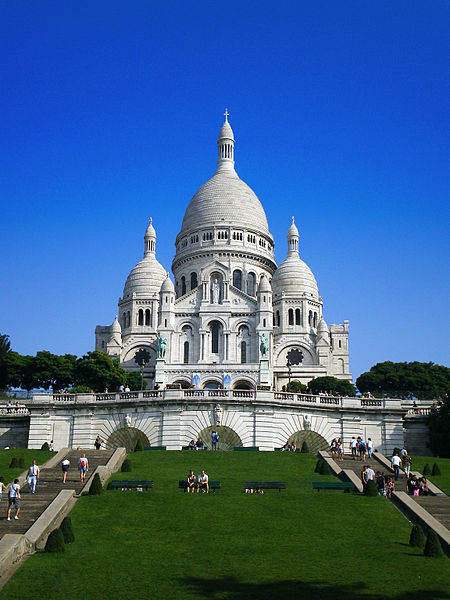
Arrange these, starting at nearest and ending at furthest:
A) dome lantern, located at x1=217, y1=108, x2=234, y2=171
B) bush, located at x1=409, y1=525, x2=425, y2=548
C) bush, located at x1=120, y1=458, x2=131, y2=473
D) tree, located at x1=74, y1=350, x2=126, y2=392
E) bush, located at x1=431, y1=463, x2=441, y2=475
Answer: bush, located at x1=409, y1=525, x2=425, y2=548
bush, located at x1=120, y1=458, x2=131, y2=473
bush, located at x1=431, y1=463, x2=441, y2=475
tree, located at x1=74, y1=350, x2=126, y2=392
dome lantern, located at x1=217, y1=108, x2=234, y2=171

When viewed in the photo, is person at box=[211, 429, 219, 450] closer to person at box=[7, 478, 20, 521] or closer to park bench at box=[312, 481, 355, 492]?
park bench at box=[312, 481, 355, 492]

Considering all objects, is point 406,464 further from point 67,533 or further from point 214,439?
point 67,533

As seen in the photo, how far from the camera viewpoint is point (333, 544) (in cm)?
2212

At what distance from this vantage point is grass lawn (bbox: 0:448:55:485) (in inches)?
1294

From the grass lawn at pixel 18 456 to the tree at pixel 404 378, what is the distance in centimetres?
6489

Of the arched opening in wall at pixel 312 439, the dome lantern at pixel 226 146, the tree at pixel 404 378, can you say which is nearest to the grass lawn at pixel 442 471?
the arched opening in wall at pixel 312 439

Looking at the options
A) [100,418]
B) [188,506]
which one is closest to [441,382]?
[100,418]

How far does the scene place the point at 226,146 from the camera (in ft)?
432

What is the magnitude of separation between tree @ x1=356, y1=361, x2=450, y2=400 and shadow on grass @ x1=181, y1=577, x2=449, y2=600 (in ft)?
265

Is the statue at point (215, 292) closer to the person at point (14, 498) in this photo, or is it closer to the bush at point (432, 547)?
the person at point (14, 498)

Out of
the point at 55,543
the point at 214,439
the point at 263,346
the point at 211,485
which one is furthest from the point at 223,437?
the point at 263,346

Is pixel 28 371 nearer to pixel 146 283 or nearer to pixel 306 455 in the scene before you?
pixel 146 283

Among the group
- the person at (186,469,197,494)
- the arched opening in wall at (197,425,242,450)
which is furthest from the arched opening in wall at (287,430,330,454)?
the person at (186,469,197,494)

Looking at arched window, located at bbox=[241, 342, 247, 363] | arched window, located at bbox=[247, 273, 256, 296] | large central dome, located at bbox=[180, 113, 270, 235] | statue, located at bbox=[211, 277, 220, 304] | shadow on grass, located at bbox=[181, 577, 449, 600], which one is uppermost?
large central dome, located at bbox=[180, 113, 270, 235]
